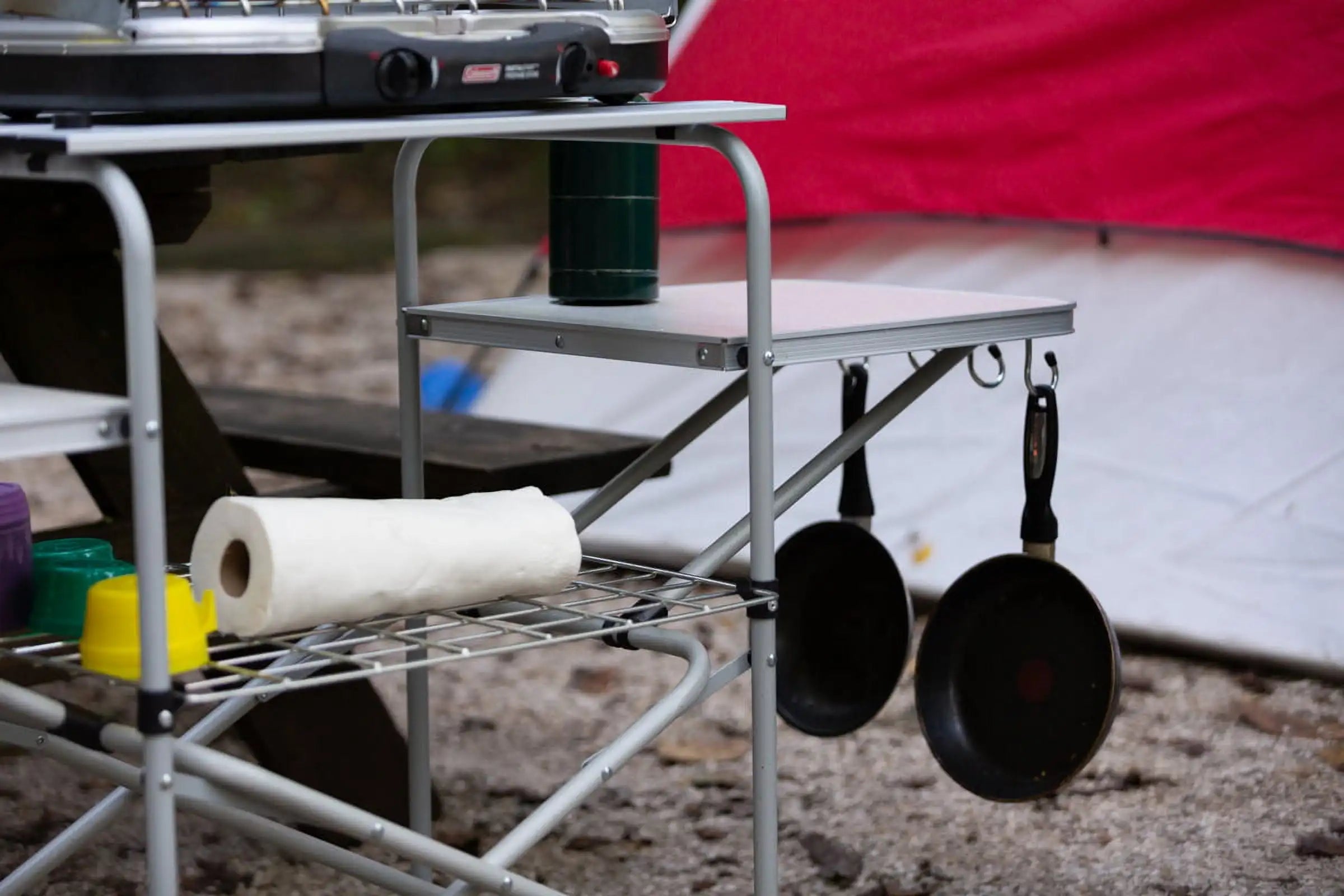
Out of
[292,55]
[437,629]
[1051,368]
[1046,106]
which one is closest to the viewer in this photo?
[292,55]

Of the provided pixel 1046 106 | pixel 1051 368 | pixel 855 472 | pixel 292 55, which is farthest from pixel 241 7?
pixel 1046 106

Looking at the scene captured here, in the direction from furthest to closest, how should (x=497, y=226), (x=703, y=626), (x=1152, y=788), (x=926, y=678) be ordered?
(x=497, y=226) < (x=703, y=626) < (x=1152, y=788) < (x=926, y=678)

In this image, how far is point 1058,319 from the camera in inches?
65.3

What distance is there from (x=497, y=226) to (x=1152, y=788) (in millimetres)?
4643

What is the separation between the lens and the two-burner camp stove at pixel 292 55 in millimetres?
1204

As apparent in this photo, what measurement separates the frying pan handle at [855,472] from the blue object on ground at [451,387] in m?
1.46

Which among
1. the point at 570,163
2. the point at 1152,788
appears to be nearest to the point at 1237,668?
the point at 1152,788

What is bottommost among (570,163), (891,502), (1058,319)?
(891,502)

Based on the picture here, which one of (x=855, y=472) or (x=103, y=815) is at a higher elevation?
(x=855, y=472)

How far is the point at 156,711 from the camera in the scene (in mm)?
1165

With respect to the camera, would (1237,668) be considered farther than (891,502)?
No

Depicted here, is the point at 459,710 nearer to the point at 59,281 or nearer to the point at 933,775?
the point at 933,775

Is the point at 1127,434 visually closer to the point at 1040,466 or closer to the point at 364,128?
the point at 1040,466

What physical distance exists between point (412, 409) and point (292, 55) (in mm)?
532
